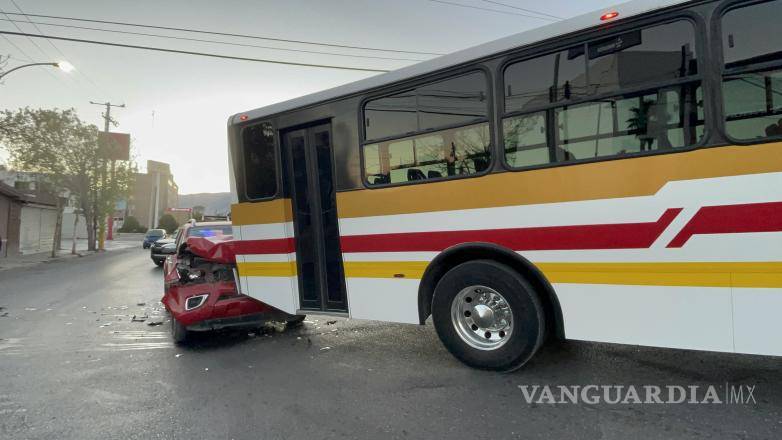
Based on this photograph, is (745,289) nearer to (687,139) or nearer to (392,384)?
(687,139)

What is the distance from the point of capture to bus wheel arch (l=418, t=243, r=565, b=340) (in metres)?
3.64

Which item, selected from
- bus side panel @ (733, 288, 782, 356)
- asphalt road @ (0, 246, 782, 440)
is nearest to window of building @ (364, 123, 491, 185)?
asphalt road @ (0, 246, 782, 440)

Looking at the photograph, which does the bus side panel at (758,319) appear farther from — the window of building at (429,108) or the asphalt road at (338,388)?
the window of building at (429,108)

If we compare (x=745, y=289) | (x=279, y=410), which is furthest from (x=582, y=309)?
(x=279, y=410)

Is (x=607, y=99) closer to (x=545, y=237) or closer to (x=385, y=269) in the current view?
(x=545, y=237)

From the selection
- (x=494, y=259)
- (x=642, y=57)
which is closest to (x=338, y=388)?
(x=494, y=259)

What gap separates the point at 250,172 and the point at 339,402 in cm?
320

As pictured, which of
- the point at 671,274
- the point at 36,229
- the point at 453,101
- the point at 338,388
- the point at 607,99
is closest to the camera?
the point at 671,274

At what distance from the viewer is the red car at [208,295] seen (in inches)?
205

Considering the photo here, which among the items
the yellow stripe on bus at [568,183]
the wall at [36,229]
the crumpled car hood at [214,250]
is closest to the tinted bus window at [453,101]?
the yellow stripe on bus at [568,183]

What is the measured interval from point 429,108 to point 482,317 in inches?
79.9

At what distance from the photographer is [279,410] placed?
11.3ft

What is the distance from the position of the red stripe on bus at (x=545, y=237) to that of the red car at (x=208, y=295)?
2006 mm

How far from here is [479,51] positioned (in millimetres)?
3951
